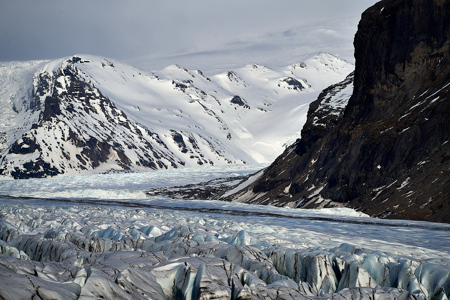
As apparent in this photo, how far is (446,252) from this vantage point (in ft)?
64.5

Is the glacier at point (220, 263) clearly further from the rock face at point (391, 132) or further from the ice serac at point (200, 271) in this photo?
the rock face at point (391, 132)

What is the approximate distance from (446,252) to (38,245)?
17.0 m

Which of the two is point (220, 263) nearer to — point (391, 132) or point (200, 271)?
point (200, 271)

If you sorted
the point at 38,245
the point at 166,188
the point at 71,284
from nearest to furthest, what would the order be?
the point at 71,284 → the point at 38,245 → the point at 166,188

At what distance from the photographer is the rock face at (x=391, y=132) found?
39094 mm

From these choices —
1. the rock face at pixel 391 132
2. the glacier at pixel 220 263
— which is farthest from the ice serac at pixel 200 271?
the rock face at pixel 391 132

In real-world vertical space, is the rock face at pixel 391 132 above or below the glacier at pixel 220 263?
above

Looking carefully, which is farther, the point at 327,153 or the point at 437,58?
the point at 327,153

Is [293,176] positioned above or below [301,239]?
above

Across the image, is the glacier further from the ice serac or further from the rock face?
the rock face

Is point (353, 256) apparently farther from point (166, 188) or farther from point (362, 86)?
point (166, 188)

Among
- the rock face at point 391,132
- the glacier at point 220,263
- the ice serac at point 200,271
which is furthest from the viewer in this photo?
the rock face at point 391,132

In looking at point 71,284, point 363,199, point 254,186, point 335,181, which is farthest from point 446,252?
point 254,186

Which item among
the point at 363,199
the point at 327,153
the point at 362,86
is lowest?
the point at 363,199
